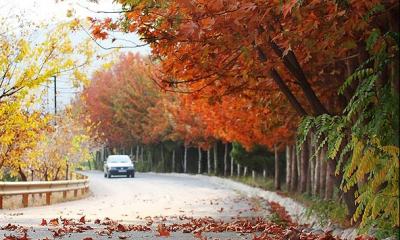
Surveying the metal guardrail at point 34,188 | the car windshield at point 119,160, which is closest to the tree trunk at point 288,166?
the metal guardrail at point 34,188

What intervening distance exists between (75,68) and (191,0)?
11.1 metres

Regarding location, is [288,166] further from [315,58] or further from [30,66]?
[315,58]

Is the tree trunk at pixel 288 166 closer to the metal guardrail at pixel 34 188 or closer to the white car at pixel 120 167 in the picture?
the metal guardrail at pixel 34 188

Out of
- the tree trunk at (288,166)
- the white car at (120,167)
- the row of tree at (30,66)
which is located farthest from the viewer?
the white car at (120,167)

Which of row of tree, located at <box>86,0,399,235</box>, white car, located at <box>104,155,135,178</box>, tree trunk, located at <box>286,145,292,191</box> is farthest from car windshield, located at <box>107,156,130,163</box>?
row of tree, located at <box>86,0,399,235</box>

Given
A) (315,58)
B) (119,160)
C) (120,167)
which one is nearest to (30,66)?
(315,58)

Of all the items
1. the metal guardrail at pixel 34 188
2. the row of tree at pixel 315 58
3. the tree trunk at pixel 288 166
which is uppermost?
the row of tree at pixel 315 58

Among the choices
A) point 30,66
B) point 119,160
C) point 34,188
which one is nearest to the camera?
point 30,66

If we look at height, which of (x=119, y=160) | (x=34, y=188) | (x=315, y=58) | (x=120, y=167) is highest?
(x=315, y=58)

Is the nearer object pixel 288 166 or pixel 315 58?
pixel 315 58

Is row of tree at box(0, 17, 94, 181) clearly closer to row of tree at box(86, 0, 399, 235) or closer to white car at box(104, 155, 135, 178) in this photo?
row of tree at box(86, 0, 399, 235)

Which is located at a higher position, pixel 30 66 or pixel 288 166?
pixel 30 66

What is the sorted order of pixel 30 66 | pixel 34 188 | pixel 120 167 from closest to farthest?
pixel 30 66, pixel 34 188, pixel 120 167

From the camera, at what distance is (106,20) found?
11.8 meters
